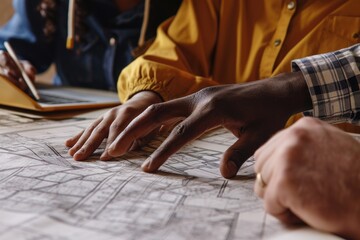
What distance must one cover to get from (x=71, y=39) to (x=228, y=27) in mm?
367

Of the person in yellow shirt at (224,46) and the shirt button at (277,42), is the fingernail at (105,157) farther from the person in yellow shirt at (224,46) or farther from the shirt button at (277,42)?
the shirt button at (277,42)

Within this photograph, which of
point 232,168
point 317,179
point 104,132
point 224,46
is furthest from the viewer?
point 224,46

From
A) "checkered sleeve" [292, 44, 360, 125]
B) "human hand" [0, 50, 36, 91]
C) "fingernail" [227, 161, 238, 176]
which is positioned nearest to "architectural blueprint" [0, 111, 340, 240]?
"fingernail" [227, 161, 238, 176]

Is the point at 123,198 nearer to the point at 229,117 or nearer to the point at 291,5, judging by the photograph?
the point at 229,117

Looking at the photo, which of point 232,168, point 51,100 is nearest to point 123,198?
point 232,168

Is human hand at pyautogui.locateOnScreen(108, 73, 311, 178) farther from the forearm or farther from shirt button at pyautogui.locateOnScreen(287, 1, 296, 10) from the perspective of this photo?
shirt button at pyautogui.locateOnScreen(287, 1, 296, 10)

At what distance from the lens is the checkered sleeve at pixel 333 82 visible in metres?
0.59

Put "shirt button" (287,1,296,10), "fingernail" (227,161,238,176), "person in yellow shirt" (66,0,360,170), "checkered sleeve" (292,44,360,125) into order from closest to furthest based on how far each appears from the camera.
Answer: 1. "fingernail" (227,161,238,176)
2. "checkered sleeve" (292,44,360,125)
3. "person in yellow shirt" (66,0,360,170)
4. "shirt button" (287,1,296,10)

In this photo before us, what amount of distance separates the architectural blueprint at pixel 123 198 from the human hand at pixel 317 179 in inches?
1.4

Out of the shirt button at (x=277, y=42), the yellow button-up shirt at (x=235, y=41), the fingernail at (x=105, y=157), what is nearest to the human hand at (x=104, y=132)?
the fingernail at (x=105, y=157)

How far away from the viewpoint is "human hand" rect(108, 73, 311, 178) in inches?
19.6

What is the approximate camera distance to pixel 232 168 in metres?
0.48

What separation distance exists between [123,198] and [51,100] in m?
0.53

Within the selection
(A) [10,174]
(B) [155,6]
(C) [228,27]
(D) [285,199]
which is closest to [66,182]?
(A) [10,174]
